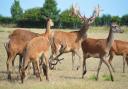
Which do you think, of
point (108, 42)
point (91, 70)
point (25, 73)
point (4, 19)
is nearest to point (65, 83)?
point (25, 73)

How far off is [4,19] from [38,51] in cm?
8844

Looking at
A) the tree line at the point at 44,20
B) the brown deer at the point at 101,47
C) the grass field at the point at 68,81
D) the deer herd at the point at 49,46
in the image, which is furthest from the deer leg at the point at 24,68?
the tree line at the point at 44,20

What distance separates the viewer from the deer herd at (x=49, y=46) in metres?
14.9

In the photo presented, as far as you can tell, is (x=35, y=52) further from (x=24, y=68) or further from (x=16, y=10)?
(x=16, y=10)

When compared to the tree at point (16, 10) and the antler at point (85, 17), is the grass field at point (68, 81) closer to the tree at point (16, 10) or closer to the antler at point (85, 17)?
the antler at point (85, 17)

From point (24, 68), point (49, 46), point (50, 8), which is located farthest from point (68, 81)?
point (50, 8)

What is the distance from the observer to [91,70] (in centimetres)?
2033

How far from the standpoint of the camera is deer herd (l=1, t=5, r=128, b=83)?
14898 millimetres

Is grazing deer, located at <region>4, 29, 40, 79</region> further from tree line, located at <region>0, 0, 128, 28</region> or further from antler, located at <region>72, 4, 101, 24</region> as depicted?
tree line, located at <region>0, 0, 128, 28</region>

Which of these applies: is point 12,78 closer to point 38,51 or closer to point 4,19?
point 38,51

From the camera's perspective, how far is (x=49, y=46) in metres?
15.7

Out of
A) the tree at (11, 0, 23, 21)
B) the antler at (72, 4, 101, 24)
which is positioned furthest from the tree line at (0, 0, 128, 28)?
the antler at (72, 4, 101, 24)

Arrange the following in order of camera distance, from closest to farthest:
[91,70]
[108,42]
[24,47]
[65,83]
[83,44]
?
[65,83], [24,47], [108,42], [83,44], [91,70]

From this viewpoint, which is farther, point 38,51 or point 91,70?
point 91,70
